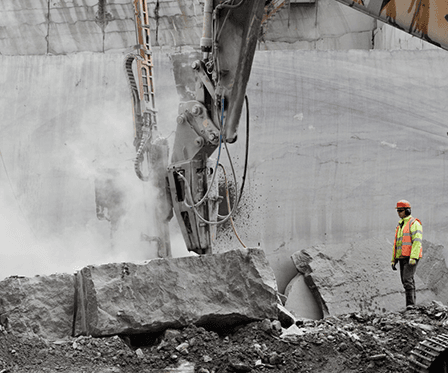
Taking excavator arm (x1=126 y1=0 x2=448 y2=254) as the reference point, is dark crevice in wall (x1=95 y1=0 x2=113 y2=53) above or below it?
above

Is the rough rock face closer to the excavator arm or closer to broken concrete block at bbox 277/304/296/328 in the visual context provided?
broken concrete block at bbox 277/304/296/328

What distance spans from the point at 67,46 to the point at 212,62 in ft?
20.8

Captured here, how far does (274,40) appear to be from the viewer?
416 inches

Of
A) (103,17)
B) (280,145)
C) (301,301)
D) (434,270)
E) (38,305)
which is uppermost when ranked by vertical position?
(103,17)

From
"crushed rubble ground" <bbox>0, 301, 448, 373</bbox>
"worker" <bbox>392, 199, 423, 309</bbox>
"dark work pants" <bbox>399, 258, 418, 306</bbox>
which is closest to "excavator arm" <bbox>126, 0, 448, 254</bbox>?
"crushed rubble ground" <bbox>0, 301, 448, 373</bbox>

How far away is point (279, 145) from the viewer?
28.1 ft

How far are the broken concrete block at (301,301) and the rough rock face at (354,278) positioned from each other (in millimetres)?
88

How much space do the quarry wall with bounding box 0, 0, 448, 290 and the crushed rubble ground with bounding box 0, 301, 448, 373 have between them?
391 centimetres

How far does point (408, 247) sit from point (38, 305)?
13.0ft

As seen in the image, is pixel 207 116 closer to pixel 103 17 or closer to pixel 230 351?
pixel 230 351

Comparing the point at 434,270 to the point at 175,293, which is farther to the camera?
the point at 434,270

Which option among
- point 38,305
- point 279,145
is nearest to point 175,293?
point 38,305

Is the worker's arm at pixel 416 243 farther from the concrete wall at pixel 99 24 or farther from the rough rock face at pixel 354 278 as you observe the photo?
the concrete wall at pixel 99 24

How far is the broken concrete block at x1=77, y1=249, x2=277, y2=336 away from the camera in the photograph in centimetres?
439
